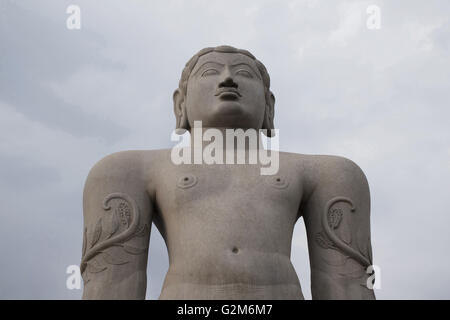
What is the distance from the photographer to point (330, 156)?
29.8 ft

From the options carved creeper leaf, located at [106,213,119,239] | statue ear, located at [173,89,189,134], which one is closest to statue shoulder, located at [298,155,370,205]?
statue ear, located at [173,89,189,134]

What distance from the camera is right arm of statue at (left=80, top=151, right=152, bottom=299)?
7918 mm

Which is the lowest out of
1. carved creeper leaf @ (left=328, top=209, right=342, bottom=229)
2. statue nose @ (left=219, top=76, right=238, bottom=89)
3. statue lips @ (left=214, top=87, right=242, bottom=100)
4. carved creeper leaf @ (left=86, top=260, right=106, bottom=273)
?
carved creeper leaf @ (left=86, top=260, right=106, bottom=273)

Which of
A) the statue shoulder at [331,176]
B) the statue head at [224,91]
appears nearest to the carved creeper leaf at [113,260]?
the statue head at [224,91]

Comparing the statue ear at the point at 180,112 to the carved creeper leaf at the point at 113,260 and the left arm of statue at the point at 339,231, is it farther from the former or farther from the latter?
the carved creeper leaf at the point at 113,260

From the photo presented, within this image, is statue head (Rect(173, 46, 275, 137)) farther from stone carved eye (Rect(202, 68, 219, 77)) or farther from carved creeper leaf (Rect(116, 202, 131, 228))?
carved creeper leaf (Rect(116, 202, 131, 228))

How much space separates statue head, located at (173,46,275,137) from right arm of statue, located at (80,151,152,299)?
1208 millimetres

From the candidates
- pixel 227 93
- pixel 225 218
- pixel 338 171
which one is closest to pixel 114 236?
pixel 225 218

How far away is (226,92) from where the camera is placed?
9070mm

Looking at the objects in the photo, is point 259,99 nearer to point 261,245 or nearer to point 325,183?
point 325,183

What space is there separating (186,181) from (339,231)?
6.57 feet

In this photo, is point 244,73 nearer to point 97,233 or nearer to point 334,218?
point 334,218
